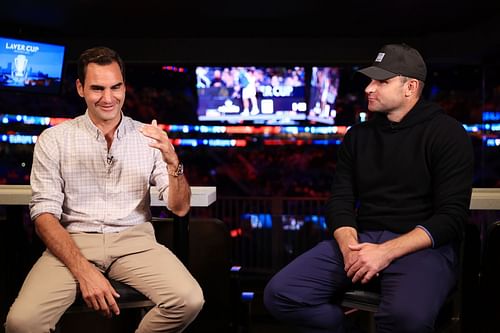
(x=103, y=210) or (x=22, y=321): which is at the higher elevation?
(x=103, y=210)

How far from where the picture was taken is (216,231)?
270 cm

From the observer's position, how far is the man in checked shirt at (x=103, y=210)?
6.79 ft

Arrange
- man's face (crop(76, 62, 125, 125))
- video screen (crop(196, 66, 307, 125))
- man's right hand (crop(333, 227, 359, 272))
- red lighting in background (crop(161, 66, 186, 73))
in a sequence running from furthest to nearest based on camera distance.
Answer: red lighting in background (crop(161, 66, 186, 73))
video screen (crop(196, 66, 307, 125))
man's face (crop(76, 62, 125, 125))
man's right hand (crop(333, 227, 359, 272))

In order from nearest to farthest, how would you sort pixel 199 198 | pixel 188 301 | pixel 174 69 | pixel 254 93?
1. pixel 188 301
2. pixel 199 198
3. pixel 254 93
4. pixel 174 69

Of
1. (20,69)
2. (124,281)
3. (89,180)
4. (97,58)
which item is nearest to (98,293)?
(124,281)

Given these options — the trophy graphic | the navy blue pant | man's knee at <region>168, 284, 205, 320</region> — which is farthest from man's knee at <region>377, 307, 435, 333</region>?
the trophy graphic

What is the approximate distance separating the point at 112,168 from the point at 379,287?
3.33ft

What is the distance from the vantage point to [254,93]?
25.3 feet

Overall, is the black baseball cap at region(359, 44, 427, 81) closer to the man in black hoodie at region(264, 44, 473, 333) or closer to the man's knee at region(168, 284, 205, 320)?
the man in black hoodie at region(264, 44, 473, 333)

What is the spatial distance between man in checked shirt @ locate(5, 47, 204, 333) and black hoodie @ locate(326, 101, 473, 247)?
641mm

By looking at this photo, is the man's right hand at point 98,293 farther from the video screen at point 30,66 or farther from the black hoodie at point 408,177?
the video screen at point 30,66

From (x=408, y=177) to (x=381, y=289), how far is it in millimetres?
423

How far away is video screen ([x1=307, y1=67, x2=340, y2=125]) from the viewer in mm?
7664

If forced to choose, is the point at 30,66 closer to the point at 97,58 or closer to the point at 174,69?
the point at 174,69
